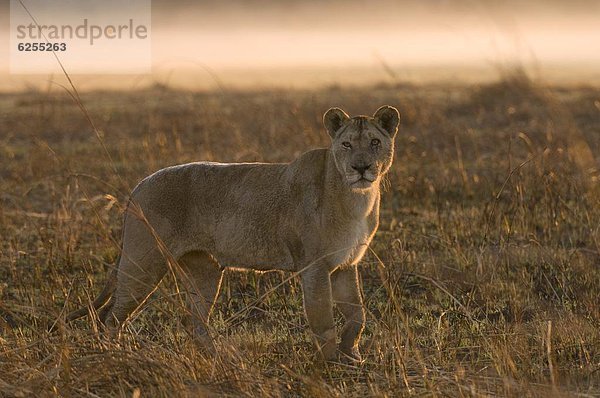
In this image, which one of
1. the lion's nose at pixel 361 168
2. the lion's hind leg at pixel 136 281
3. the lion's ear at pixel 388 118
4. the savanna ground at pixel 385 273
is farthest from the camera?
the lion's hind leg at pixel 136 281

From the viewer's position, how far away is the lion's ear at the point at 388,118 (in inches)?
241

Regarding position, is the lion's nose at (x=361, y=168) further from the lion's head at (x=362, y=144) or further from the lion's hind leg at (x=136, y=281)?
the lion's hind leg at (x=136, y=281)

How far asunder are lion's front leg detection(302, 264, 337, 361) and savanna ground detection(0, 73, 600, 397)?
0.11m

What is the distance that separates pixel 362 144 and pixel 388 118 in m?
0.36

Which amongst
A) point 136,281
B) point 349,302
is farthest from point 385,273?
point 136,281

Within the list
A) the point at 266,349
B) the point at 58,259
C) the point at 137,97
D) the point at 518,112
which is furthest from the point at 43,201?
the point at 137,97

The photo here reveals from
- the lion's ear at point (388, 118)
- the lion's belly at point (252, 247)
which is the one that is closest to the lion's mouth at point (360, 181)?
the lion's ear at point (388, 118)

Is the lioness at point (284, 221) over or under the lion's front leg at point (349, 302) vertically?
over

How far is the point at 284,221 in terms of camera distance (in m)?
6.16

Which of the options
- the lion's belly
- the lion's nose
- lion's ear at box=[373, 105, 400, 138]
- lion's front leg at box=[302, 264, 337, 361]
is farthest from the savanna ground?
the lion's nose

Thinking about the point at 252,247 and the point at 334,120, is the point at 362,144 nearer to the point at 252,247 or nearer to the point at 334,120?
the point at 334,120

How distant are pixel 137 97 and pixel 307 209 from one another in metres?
19.5

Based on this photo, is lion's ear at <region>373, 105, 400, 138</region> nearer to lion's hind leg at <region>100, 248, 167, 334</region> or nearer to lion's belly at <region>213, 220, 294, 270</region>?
lion's belly at <region>213, 220, 294, 270</region>

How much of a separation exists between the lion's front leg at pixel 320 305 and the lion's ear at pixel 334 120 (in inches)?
32.3
